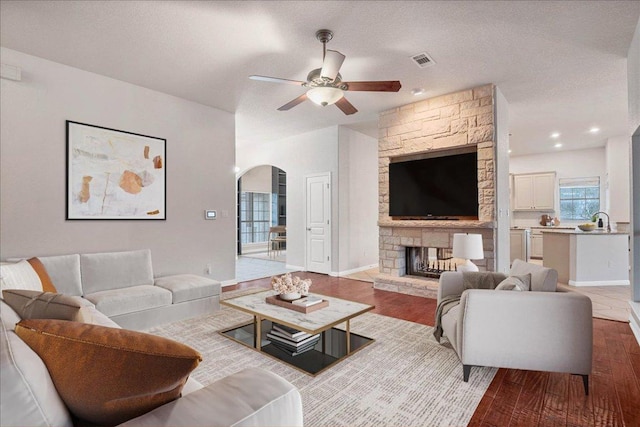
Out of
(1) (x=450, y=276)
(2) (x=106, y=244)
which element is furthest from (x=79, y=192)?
(1) (x=450, y=276)

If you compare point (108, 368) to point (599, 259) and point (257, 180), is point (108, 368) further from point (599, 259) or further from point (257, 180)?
point (257, 180)

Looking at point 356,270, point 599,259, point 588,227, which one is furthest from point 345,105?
point 599,259

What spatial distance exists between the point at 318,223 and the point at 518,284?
14.7 feet

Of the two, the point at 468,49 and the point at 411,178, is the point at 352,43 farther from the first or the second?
the point at 411,178

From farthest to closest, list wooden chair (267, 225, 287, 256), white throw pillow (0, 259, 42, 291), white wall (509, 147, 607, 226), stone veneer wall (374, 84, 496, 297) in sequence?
wooden chair (267, 225, 287, 256) → white wall (509, 147, 607, 226) → stone veneer wall (374, 84, 496, 297) → white throw pillow (0, 259, 42, 291)

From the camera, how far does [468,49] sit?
330 cm

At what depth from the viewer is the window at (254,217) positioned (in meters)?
10.2

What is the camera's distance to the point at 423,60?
352cm

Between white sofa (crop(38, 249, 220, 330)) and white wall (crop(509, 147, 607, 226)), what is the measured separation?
855 cm

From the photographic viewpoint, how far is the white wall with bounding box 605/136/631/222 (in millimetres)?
6855

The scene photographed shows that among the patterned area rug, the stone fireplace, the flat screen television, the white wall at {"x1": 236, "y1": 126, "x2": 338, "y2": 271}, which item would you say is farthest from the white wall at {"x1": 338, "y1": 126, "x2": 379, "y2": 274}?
the patterned area rug

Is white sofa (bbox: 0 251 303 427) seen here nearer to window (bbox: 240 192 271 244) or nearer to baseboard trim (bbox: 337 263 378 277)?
baseboard trim (bbox: 337 263 378 277)

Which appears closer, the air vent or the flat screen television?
the air vent

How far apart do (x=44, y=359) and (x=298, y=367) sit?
1.84 metres
